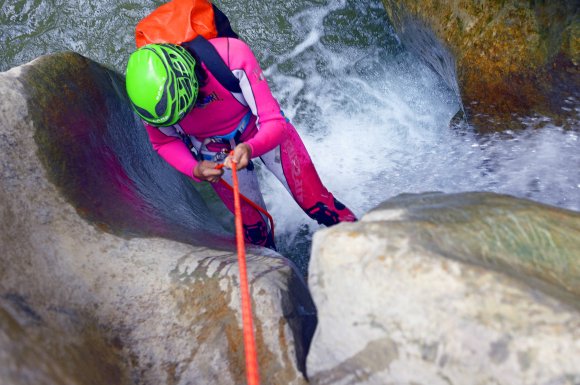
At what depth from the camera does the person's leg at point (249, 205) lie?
388 centimetres

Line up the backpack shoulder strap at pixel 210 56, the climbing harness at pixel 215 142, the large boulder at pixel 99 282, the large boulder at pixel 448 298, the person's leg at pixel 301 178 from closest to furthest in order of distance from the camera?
the large boulder at pixel 448 298 → the large boulder at pixel 99 282 → the backpack shoulder strap at pixel 210 56 → the climbing harness at pixel 215 142 → the person's leg at pixel 301 178

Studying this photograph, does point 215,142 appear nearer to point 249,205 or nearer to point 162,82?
point 249,205

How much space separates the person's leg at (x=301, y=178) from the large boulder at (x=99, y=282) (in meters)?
0.77

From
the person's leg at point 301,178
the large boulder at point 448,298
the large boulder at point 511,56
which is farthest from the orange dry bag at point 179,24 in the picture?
the large boulder at point 511,56

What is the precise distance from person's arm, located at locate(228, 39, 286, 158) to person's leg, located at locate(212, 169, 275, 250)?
2.06 feet

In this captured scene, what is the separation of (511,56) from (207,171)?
260cm

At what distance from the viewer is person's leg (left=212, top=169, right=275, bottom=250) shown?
388 cm

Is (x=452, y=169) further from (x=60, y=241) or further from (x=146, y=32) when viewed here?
(x=60, y=241)

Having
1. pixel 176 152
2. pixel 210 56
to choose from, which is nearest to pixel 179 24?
pixel 210 56

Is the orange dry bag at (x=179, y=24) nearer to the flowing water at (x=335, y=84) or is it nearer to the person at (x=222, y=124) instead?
the person at (x=222, y=124)

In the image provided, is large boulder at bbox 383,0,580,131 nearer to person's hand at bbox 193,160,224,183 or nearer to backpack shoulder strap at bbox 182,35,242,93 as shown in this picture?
backpack shoulder strap at bbox 182,35,242,93

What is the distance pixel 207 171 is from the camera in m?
3.17

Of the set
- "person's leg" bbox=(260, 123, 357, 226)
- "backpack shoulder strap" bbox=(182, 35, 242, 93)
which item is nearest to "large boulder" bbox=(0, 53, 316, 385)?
"person's leg" bbox=(260, 123, 357, 226)

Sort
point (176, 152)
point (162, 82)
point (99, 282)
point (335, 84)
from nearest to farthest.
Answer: point (99, 282), point (162, 82), point (176, 152), point (335, 84)
